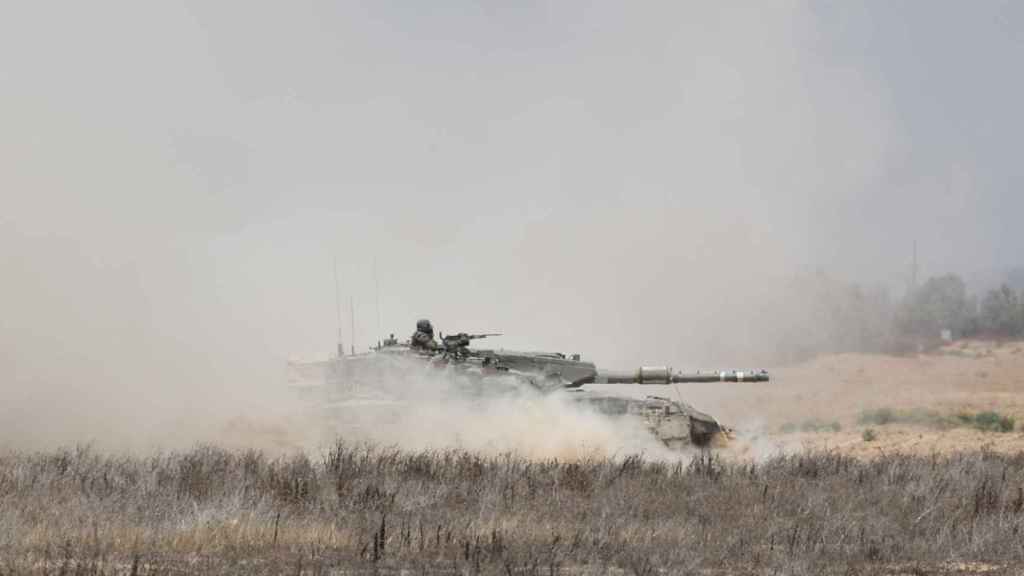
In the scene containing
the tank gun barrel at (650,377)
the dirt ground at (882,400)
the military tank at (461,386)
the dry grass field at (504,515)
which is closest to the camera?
the dry grass field at (504,515)

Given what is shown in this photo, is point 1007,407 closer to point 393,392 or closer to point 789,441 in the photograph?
point 789,441

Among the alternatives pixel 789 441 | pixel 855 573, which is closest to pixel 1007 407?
pixel 789 441

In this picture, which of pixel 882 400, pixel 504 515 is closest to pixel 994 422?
pixel 882 400

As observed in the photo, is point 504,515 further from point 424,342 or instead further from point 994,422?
point 994,422

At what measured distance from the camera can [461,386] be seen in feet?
75.0

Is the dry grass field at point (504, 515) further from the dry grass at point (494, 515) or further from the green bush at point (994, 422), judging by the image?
the green bush at point (994, 422)

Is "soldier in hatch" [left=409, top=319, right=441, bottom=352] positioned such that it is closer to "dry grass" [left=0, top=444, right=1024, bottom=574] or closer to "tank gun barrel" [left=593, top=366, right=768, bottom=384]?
"tank gun barrel" [left=593, top=366, right=768, bottom=384]

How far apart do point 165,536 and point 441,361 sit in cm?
1216

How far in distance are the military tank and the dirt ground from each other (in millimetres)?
2071

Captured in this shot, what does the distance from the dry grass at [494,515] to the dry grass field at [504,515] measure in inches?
1.2

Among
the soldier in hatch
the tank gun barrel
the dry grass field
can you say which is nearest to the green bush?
the tank gun barrel

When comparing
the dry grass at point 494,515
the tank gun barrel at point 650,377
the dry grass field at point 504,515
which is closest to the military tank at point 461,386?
the tank gun barrel at point 650,377

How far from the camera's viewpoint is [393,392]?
74.6 ft

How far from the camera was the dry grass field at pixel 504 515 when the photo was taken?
1052 cm
